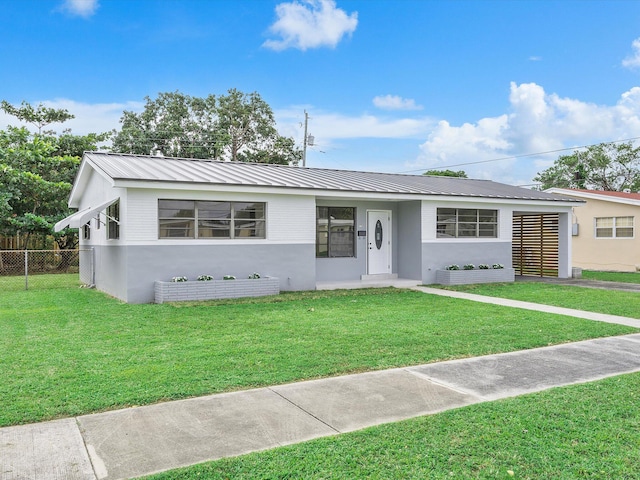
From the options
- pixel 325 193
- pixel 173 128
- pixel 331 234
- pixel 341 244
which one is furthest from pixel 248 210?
pixel 173 128

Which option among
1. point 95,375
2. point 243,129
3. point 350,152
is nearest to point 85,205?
point 95,375

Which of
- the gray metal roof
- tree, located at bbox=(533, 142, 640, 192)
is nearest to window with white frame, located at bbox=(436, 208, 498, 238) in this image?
the gray metal roof

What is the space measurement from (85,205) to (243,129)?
66.5ft

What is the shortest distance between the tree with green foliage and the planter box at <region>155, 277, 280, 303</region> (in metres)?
11.0

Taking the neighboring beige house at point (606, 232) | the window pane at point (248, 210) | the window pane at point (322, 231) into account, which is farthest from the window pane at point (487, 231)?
the neighboring beige house at point (606, 232)

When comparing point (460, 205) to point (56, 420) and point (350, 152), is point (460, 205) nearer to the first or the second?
point (56, 420)

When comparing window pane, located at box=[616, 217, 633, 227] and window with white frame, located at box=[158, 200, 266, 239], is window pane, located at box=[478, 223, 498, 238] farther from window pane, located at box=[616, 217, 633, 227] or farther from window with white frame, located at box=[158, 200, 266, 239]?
window pane, located at box=[616, 217, 633, 227]

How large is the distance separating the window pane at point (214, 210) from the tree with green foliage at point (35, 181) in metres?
10.5

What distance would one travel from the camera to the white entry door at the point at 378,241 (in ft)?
52.5

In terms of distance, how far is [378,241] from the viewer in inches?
637

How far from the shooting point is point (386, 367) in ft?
19.8

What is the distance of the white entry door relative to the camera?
630 inches

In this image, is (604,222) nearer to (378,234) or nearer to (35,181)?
(378,234)

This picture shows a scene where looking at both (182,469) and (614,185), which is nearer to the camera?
(182,469)
